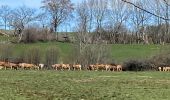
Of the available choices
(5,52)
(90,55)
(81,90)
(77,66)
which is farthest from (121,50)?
(81,90)

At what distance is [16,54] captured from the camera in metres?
75.8

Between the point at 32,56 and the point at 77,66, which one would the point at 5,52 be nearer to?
the point at 32,56

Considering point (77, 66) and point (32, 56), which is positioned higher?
point (32, 56)

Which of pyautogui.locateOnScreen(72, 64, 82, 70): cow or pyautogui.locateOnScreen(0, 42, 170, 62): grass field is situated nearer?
pyautogui.locateOnScreen(72, 64, 82, 70): cow

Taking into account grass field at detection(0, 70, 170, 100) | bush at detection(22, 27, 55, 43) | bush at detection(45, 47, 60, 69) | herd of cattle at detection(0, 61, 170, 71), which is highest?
bush at detection(22, 27, 55, 43)

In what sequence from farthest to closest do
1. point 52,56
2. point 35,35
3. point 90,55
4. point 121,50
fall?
point 35,35 < point 121,50 < point 52,56 < point 90,55

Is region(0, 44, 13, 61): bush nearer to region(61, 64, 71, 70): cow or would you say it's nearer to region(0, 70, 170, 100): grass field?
region(61, 64, 71, 70): cow

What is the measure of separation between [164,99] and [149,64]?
5131 centimetres

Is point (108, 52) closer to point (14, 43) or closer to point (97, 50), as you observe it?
point (97, 50)

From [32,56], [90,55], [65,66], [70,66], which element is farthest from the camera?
[32,56]

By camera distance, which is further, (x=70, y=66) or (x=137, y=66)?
(x=70, y=66)

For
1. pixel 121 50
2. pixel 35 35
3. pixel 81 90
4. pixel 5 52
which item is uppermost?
pixel 35 35

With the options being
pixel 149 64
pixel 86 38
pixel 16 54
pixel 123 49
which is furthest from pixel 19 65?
pixel 123 49

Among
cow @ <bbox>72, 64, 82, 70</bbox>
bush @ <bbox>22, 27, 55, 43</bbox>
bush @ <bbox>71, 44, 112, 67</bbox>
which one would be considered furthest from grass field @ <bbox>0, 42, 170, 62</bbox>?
cow @ <bbox>72, 64, 82, 70</bbox>
